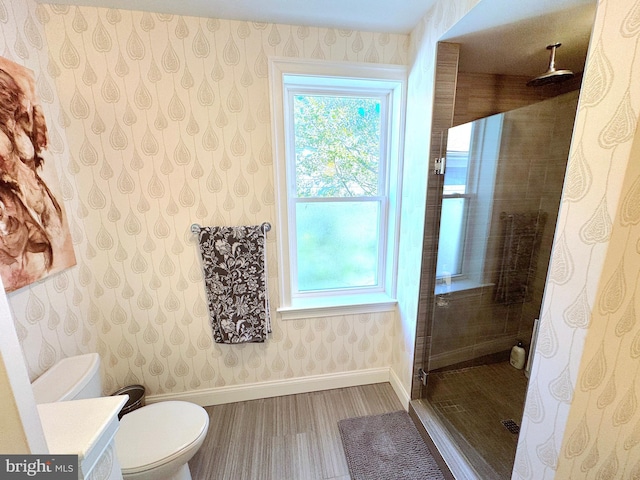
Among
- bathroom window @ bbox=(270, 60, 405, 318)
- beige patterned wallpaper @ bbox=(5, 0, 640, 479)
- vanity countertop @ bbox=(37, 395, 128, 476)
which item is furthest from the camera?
bathroom window @ bbox=(270, 60, 405, 318)

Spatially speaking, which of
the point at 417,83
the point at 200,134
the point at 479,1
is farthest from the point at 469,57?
the point at 200,134

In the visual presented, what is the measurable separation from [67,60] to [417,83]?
6.13 feet

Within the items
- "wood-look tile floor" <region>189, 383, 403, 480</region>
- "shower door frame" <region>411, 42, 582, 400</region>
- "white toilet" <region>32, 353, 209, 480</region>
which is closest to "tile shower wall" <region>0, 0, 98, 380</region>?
"white toilet" <region>32, 353, 209, 480</region>

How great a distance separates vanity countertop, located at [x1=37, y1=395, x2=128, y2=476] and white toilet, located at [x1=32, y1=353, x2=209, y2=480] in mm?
534

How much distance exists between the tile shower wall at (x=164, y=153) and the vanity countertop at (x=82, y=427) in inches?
38.7

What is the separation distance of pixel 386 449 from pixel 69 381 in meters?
1.64

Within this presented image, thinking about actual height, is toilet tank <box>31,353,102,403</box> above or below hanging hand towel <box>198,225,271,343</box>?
below

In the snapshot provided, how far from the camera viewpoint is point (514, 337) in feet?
7.02

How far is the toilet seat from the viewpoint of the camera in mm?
1114

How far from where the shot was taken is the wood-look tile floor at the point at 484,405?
1.46 m

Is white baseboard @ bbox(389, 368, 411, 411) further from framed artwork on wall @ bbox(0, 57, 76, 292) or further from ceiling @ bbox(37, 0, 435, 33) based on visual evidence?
ceiling @ bbox(37, 0, 435, 33)

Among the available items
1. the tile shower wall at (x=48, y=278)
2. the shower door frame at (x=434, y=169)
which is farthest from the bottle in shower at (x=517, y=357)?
the tile shower wall at (x=48, y=278)

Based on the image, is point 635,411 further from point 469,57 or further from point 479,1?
point 469,57

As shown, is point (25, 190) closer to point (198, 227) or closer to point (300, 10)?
point (198, 227)
